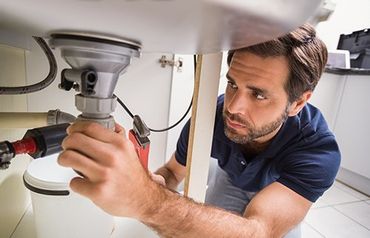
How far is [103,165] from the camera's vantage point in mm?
234

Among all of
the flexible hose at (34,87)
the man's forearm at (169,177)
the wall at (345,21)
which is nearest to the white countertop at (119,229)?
the man's forearm at (169,177)

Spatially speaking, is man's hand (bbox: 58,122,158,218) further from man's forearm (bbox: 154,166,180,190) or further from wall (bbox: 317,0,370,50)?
wall (bbox: 317,0,370,50)

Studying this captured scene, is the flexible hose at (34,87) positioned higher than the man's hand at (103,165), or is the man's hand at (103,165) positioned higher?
the flexible hose at (34,87)

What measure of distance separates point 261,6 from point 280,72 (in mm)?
427

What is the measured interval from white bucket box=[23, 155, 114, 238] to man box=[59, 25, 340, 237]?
25 cm

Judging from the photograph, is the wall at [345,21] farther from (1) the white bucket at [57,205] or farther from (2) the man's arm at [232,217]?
(1) the white bucket at [57,205]

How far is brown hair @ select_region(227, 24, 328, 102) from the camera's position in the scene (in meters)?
0.58

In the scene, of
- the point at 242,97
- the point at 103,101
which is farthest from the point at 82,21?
the point at 242,97

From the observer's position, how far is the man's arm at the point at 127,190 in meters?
0.23

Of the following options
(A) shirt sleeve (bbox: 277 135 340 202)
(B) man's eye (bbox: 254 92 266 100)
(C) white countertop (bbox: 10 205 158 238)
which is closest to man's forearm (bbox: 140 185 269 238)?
(A) shirt sleeve (bbox: 277 135 340 202)

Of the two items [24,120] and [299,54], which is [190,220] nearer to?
[24,120]

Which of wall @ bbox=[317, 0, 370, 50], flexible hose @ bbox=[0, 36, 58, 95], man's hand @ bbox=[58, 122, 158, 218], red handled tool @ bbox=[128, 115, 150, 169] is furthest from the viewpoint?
wall @ bbox=[317, 0, 370, 50]

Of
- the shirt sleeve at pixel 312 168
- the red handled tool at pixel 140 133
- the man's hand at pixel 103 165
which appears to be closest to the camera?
the man's hand at pixel 103 165

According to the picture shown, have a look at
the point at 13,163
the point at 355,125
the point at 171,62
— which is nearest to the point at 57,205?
the point at 13,163
